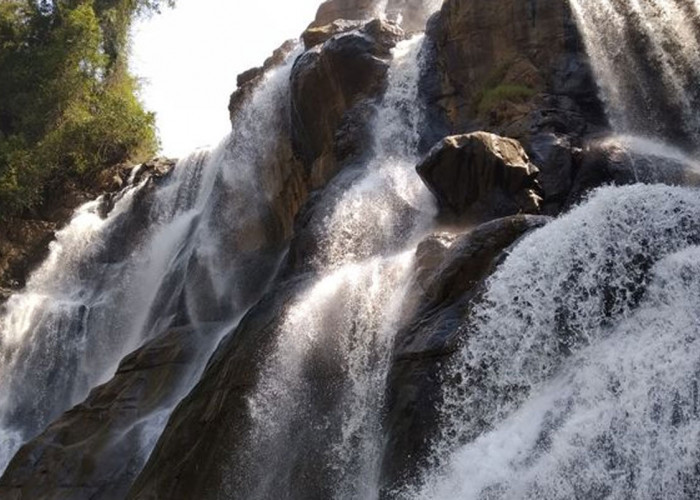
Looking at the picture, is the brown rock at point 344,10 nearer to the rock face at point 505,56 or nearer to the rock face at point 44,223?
the rock face at point 44,223

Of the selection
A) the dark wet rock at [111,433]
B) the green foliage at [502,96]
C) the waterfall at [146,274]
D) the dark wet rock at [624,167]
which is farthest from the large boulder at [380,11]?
the dark wet rock at [111,433]

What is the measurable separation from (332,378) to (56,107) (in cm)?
1932

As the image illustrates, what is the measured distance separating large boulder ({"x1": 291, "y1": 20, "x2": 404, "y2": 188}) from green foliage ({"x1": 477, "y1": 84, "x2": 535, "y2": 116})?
248 cm

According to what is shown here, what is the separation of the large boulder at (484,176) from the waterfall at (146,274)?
4.79 metres

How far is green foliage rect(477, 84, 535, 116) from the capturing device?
51.4 feet

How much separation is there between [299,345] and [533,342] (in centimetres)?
359

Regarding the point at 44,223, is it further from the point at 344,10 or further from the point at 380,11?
the point at 380,11

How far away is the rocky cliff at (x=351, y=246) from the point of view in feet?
32.4

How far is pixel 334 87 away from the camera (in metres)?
18.4

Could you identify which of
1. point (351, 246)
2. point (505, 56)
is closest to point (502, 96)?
point (505, 56)

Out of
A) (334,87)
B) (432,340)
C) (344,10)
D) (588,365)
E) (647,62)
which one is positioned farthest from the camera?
(344,10)

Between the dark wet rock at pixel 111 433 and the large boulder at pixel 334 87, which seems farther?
the large boulder at pixel 334 87

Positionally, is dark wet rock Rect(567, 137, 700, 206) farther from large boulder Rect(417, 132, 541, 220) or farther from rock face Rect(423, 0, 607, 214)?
large boulder Rect(417, 132, 541, 220)

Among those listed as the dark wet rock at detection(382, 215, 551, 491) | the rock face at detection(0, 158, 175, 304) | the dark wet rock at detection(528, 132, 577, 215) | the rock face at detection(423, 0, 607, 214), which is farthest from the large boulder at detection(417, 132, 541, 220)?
the rock face at detection(0, 158, 175, 304)
